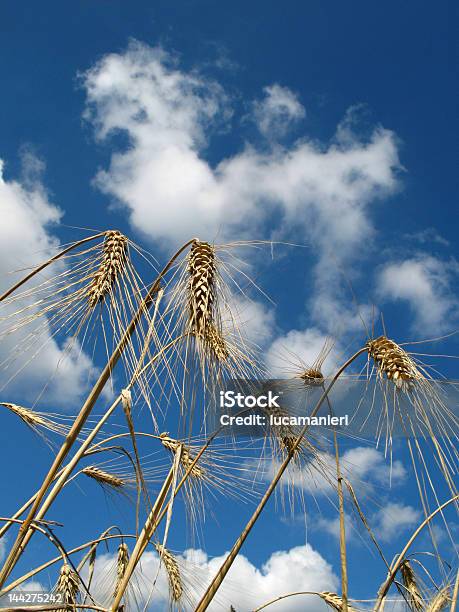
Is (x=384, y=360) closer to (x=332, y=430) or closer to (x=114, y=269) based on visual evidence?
(x=332, y=430)

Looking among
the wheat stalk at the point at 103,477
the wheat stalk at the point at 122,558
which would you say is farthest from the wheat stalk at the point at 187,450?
the wheat stalk at the point at 122,558

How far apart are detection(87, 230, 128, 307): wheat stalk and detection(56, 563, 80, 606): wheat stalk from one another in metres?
2.25

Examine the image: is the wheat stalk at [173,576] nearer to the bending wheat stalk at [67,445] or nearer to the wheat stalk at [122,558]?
the wheat stalk at [122,558]

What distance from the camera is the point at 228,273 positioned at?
8.55 ft

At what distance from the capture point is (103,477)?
3.87 metres

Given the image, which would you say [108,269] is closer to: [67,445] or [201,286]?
[201,286]

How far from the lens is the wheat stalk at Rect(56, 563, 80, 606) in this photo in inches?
142

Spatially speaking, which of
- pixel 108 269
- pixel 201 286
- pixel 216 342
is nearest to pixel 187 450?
pixel 216 342

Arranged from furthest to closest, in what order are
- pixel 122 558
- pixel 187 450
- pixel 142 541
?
1. pixel 122 558
2. pixel 187 450
3. pixel 142 541

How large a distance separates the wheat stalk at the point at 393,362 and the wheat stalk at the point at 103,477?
2.15m

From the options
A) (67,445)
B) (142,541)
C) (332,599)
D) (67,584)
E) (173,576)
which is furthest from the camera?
(173,576)

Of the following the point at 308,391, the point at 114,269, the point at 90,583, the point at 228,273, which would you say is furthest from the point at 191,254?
the point at 90,583

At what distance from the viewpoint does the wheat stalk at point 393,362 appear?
2514 mm

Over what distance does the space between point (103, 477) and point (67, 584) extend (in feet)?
2.39
